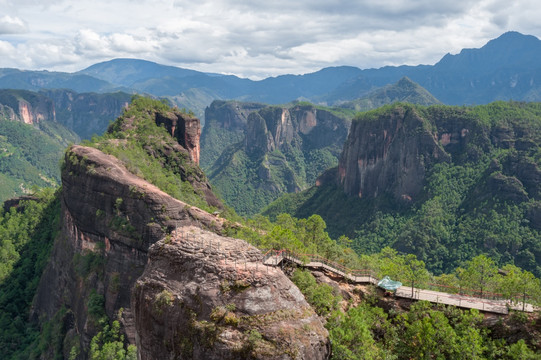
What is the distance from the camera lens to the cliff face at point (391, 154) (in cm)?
14775

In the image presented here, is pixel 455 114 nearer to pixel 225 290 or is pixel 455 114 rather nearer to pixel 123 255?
pixel 123 255

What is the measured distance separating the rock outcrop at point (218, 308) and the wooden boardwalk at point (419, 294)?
266 inches

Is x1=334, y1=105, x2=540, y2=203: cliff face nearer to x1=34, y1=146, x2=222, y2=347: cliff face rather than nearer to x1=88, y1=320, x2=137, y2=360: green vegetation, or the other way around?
x1=34, y1=146, x2=222, y2=347: cliff face

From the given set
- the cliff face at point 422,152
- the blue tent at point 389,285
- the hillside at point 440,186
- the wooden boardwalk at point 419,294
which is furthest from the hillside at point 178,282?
the cliff face at point 422,152

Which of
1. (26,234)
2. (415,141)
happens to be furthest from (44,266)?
(415,141)

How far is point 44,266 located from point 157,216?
33.0m

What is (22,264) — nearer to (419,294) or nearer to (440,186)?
(419,294)

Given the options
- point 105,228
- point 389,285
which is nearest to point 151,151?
point 105,228

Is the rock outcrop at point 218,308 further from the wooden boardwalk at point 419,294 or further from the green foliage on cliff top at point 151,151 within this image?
the green foliage on cliff top at point 151,151

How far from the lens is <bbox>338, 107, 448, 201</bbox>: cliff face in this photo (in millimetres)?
147750

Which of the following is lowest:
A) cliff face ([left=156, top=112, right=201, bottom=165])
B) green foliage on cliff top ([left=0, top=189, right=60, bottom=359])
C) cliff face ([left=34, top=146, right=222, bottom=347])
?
green foliage on cliff top ([left=0, top=189, right=60, bottom=359])

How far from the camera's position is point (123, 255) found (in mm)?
52219

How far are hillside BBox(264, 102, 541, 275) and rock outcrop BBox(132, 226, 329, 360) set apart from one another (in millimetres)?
97627

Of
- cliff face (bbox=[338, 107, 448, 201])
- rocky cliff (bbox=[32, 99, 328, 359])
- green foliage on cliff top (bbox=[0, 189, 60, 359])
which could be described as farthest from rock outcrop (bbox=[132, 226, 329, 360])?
cliff face (bbox=[338, 107, 448, 201])
